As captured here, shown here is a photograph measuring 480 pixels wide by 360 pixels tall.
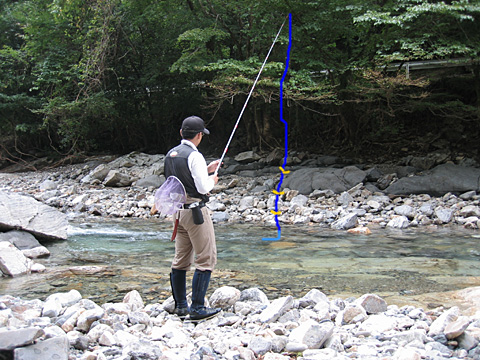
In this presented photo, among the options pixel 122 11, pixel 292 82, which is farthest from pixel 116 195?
pixel 122 11

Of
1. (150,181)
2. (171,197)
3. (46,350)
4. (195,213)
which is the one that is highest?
(171,197)

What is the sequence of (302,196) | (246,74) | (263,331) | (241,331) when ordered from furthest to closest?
(246,74) < (302,196) < (241,331) < (263,331)

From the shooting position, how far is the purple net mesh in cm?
332

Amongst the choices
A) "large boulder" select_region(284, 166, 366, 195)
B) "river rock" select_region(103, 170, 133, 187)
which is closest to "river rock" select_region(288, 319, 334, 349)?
"large boulder" select_region(284, 166, 366, 195)

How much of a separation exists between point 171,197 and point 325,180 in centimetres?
754

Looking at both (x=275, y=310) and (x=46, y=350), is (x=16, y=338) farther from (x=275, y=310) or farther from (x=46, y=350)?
(x=275, y=310)

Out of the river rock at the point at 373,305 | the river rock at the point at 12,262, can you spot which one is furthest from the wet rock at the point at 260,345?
the river rock at the point at 12,262

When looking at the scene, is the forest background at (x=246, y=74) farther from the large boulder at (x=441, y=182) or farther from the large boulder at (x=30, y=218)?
the large boulder at (x=30, y=218)

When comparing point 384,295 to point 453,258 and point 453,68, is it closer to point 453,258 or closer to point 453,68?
point 453,258

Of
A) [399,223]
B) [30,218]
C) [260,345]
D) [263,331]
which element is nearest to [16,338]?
[260,345]

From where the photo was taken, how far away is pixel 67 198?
11281mm

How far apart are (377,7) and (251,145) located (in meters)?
6.59

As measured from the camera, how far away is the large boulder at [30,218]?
643cm

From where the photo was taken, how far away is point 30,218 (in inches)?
262
